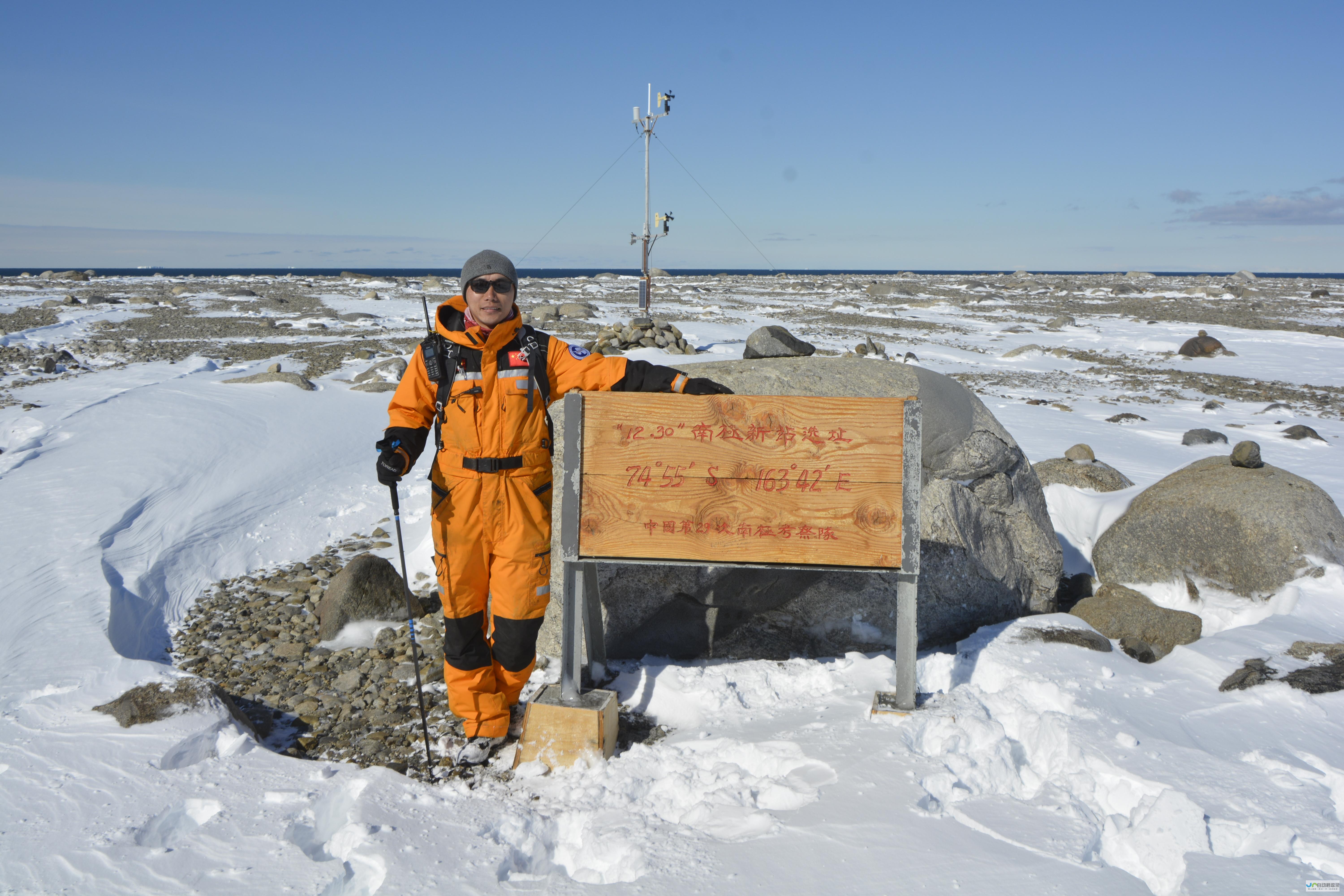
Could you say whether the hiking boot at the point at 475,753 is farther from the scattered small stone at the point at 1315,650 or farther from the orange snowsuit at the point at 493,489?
the scattered small stone at the point at 1315,650

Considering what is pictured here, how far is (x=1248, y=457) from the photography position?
596 cm

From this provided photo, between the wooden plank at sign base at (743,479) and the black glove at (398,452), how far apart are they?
879mm

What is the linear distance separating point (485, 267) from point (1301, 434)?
11.8 meters

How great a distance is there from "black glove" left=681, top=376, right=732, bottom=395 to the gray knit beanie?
96cm

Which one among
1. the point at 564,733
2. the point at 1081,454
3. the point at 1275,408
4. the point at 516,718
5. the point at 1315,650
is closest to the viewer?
the point at 564,733

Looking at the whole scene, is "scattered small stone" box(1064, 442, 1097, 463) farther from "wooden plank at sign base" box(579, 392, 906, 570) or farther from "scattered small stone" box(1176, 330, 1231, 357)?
"scattered small stone" box(1176, 330, 1231, 357)

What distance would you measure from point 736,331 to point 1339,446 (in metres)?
16.1

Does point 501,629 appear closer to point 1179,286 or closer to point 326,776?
point 326,776

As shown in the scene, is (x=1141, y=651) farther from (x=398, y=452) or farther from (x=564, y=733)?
(x=398, y=452)

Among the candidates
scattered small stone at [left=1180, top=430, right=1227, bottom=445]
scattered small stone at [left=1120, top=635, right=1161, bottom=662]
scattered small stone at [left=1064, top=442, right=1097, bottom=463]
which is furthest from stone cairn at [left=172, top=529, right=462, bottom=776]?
scattered small stone at [left=1180, top=430, right=1227, bottom=445]

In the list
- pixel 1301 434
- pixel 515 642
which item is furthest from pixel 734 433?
pixel 1301 434

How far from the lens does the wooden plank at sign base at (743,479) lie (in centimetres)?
360

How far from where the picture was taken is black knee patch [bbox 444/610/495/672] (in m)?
3.86

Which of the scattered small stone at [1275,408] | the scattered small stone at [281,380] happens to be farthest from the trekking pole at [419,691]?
the scattered small stone at [1275,408]
